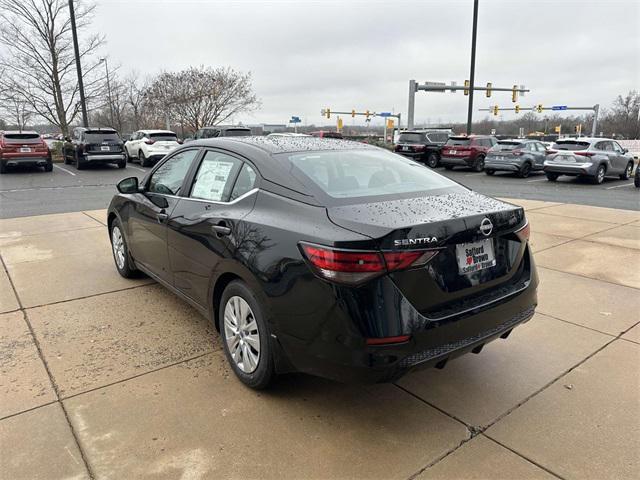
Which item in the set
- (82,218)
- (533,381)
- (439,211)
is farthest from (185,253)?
(82,218)

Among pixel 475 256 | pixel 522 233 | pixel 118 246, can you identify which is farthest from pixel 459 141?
pixel 475 256

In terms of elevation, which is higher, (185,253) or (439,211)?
(439,211)

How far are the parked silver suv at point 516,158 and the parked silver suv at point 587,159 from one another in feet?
4.34

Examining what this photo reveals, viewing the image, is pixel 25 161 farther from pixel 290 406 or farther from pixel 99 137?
pixel 290 406

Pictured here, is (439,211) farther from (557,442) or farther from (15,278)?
(15,278)

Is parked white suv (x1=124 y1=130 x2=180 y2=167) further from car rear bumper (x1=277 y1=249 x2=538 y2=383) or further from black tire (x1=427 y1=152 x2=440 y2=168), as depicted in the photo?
car rear bumper (x1=277 y1=249 x2=538 y2=383)

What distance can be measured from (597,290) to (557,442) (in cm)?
289

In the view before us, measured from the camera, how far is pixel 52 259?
5.98m

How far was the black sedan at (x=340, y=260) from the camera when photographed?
7.67 feet

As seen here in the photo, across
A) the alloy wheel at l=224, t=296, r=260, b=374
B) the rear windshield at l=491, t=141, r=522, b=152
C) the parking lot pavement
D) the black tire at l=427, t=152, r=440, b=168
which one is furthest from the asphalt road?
the alloy wheel at l=224, t=296, r=260, b=374

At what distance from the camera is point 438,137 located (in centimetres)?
2325

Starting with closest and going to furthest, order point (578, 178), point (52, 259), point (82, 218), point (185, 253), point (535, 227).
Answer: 1. point (185, 253)
2. point (52, 259)
3. point (535, 227)
4. point (82, 218)
5. point (578, 178)

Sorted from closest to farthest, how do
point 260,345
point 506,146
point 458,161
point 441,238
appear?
point 441,238 → point 260,345 → point 506,146 → point 458,161

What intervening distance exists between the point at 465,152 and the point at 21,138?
59.3 feet
